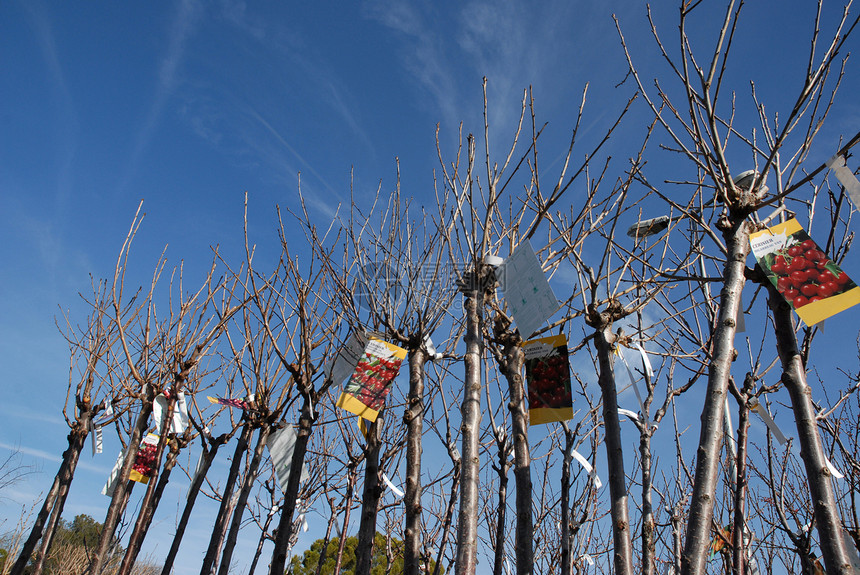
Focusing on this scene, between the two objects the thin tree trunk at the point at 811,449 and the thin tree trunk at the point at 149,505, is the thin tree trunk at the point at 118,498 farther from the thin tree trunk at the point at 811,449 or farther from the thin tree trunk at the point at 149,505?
the thin tree trunk at the point at 811,449

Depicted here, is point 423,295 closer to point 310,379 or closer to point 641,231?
point 310,379

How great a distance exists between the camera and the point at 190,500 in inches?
180

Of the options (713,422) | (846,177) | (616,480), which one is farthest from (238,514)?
(846,177)

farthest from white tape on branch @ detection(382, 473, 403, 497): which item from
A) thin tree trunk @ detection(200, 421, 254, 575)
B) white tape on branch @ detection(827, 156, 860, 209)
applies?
white tape on branch @ detection(827, 156, 860, 209)

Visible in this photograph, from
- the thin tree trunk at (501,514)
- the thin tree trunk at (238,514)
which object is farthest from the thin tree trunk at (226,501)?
the thin tree trunk at (501,514)

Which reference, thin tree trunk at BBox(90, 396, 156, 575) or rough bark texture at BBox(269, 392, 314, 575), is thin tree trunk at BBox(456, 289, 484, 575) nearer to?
rough bark texture at BBox(269, 392, 314, 575)

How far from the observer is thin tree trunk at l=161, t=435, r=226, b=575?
458cm

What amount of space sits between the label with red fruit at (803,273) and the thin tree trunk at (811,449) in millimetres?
137

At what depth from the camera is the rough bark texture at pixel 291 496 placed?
360cm

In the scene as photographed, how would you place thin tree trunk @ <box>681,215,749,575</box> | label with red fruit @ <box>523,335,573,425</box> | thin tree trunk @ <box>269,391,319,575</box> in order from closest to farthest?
thin tree trunk @ <box>681,215,749,575</box> → label with red fruit @ <box>523,335,573,425</box> → thin tree trunk @ <box>269,391,319,575</box>

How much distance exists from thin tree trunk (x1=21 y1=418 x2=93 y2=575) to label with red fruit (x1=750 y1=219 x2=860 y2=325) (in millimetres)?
7338

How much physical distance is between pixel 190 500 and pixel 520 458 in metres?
3.20

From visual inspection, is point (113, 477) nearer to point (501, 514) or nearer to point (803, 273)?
point (501, 514)

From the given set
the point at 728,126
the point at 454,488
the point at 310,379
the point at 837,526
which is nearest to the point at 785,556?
the point at 454,488
